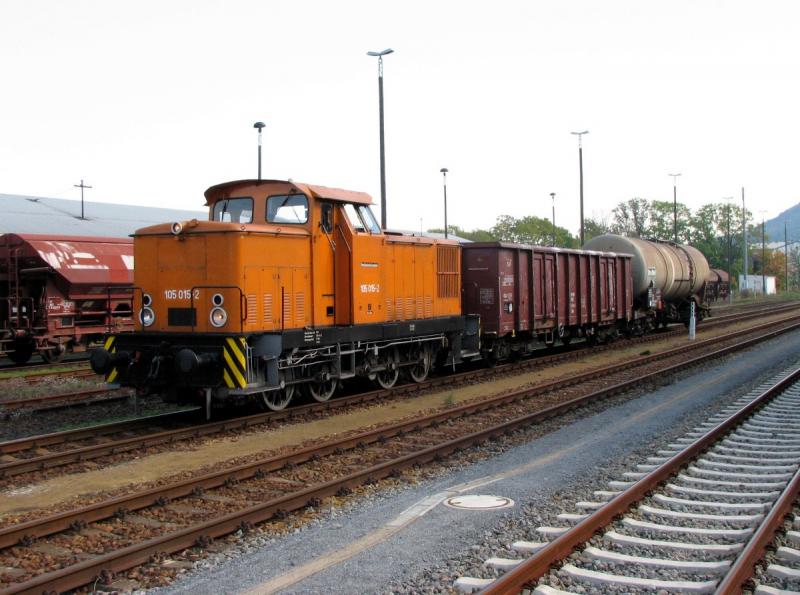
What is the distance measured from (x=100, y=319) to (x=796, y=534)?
62.7ft

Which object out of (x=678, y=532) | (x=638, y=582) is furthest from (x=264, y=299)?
(x=638, y=582)

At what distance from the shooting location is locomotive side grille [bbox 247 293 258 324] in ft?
35.9

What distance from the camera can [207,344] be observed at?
1062 centimetres

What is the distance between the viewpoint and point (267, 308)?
11266mm

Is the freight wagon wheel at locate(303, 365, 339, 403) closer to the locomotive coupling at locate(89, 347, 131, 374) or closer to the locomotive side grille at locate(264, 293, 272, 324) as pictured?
the locomotive side grille at locate(264, 293, 272, 324)

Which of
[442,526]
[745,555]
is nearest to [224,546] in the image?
[442,526]

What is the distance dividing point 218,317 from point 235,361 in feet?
2.68

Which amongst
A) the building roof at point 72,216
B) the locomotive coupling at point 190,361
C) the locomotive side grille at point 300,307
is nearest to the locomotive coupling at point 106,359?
the locomotive coupling at point 190,361

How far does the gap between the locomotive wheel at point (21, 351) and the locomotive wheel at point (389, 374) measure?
11047 millimetres

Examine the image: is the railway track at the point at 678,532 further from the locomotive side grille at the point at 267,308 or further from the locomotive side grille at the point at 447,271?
the locomotive side grille at the point at 447,271

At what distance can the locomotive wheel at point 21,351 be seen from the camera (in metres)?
20.2

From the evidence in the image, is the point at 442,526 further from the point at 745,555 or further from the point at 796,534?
the point at 796,534

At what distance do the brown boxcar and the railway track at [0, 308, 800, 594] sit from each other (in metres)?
5.56

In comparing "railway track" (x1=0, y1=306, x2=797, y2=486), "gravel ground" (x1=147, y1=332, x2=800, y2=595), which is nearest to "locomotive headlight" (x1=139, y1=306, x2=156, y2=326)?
"railway track" (x1=0, y1=306, x2=797, y2=486)
